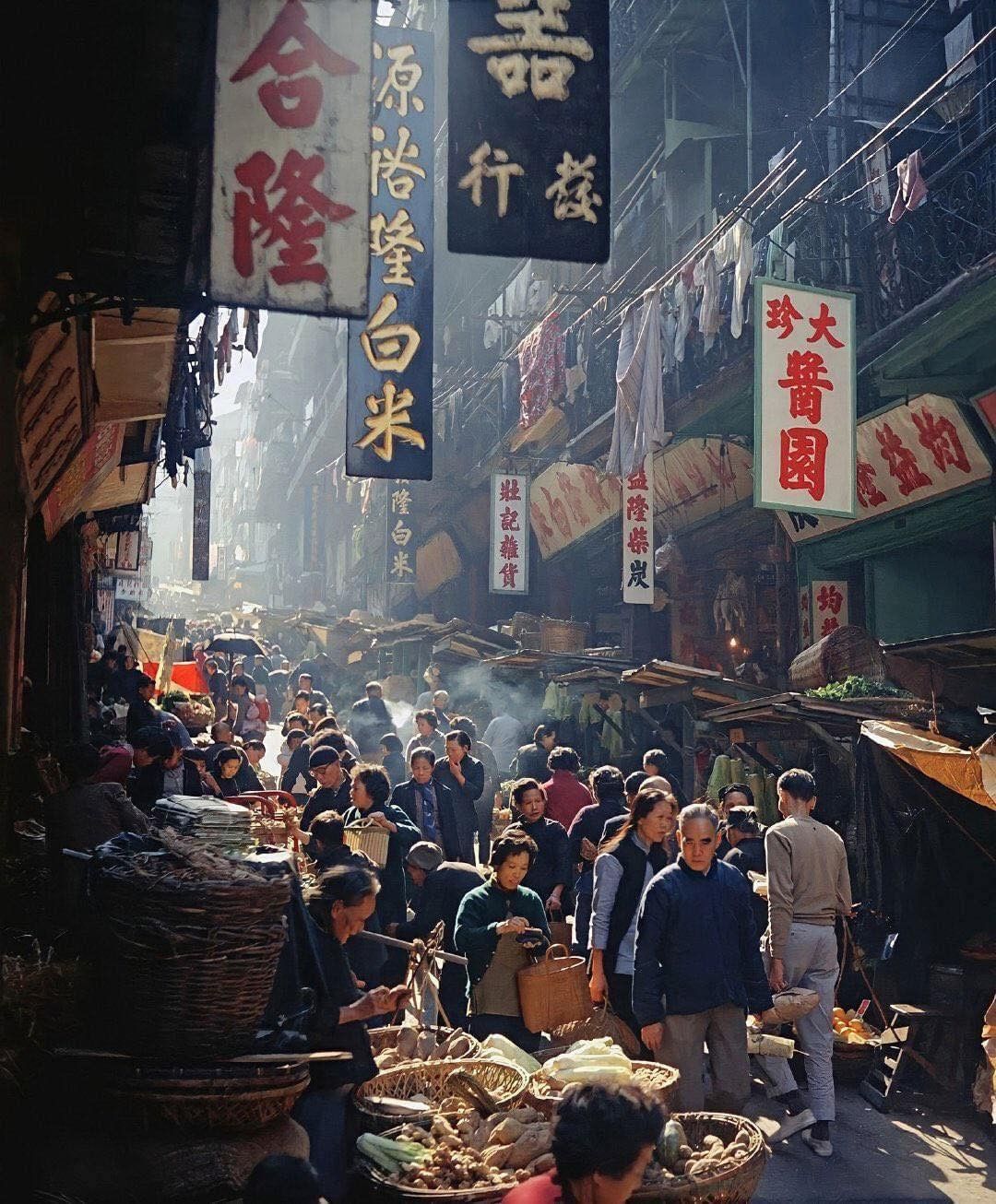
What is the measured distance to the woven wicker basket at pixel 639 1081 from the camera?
505cm

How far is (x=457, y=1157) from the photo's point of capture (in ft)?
15.0

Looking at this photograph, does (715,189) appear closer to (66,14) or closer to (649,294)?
(649,294)

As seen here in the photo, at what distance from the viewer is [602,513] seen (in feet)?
85.1

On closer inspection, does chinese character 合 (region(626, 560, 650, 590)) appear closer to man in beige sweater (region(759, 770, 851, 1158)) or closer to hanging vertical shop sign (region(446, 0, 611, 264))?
man in beige sweater (region(759, 770, 851, 1158))

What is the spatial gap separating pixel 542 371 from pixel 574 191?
16703mm

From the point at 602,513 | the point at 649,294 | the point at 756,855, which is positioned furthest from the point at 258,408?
the point at 756,855

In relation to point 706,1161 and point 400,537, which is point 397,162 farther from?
point 400,537

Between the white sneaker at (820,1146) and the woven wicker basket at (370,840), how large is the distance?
284cm

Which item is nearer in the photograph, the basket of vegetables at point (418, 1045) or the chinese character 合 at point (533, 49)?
the basket of vegetables at point (418, 1045)

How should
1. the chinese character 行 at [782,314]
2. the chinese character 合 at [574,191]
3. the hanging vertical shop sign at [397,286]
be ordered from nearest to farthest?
the chinese character 合 at [574,191] < the hanging vertical shop sign at [397,286] < the chinese character 行 at [782,314]

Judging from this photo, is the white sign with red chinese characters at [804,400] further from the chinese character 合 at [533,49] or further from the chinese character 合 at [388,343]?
the chinese character 合 at [533,49]

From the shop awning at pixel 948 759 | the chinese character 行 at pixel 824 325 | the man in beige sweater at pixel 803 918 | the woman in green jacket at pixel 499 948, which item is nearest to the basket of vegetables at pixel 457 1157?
the woman in green jacket at pixel 499 948

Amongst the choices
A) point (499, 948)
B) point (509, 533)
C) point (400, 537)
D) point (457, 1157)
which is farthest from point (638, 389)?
point (400, 537)

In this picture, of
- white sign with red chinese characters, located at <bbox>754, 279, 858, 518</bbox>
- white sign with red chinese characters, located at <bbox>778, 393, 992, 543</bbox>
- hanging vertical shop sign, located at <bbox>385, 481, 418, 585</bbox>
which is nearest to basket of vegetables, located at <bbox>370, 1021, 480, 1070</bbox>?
white sign with red chinese characters, located at <bbox>754, 279, 858, 518</bbox>
